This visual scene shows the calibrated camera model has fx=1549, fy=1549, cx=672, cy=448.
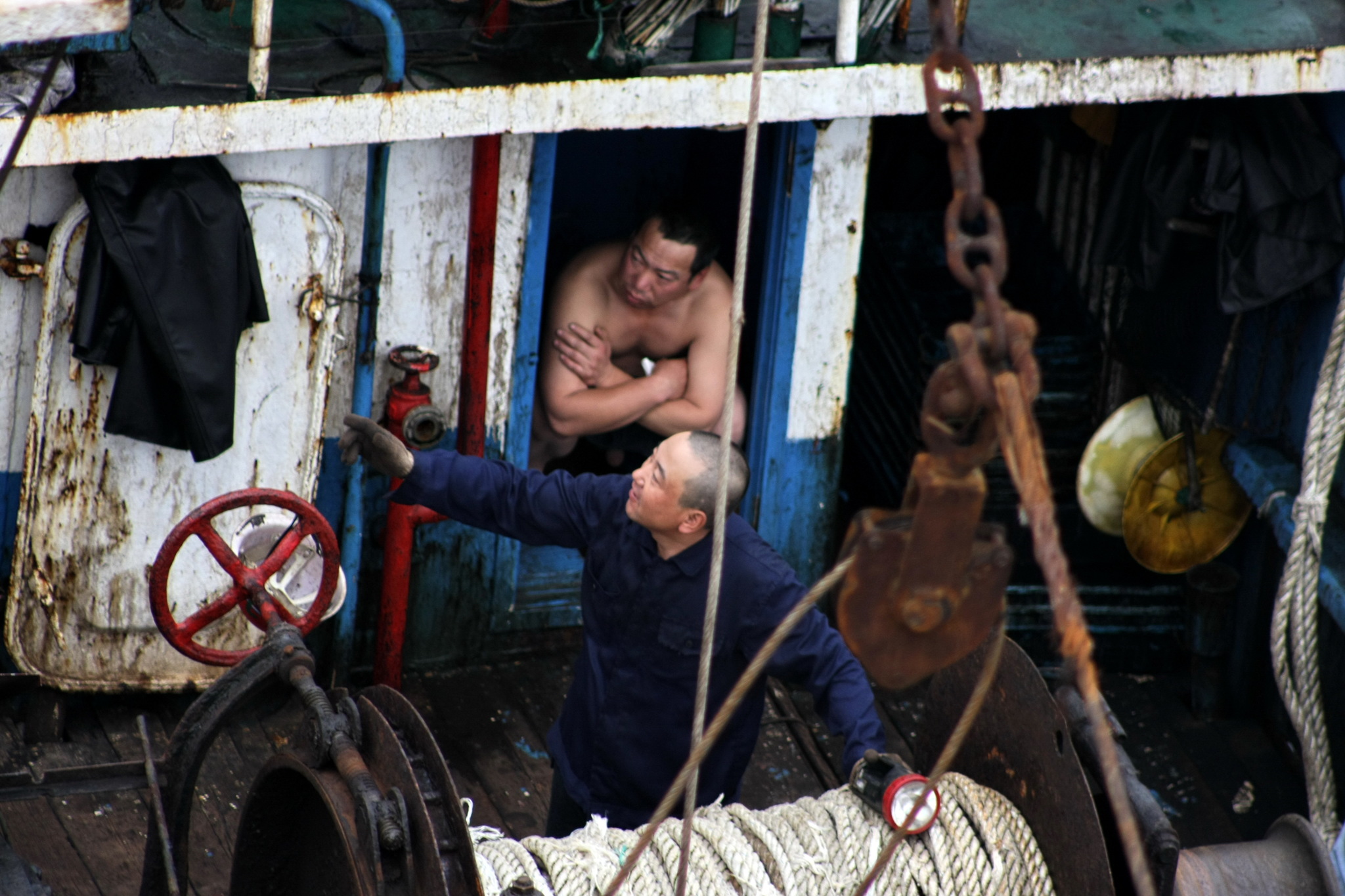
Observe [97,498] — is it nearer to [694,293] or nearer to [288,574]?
[288,574]

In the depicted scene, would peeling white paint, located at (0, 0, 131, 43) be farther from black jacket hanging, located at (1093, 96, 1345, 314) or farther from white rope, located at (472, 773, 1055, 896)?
black jacket hanging, located at (1093, 96, 1345, 314)

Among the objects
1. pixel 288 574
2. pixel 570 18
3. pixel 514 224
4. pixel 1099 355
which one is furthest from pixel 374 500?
pixel 1099 355

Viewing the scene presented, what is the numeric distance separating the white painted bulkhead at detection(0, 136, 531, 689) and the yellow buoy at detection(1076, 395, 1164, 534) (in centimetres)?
236

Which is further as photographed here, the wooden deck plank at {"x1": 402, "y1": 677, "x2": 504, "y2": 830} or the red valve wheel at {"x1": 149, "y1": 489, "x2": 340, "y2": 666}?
the wooden deck plank at {"x1": 402, "y1": 677, "x2": 504, "y2": 830}

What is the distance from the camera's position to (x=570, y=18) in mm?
5184

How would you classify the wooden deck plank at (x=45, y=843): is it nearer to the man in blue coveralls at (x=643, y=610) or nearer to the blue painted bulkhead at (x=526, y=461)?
the blue painted bulkhead at (x=526, y=461)

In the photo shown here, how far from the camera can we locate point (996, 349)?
186 cm

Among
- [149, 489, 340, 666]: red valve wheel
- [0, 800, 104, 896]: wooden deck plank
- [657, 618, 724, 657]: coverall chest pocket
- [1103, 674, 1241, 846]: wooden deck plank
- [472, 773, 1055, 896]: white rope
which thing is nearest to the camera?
[472, 773, 1055, 896]: white rope

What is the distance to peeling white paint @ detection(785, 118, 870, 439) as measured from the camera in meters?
5.61

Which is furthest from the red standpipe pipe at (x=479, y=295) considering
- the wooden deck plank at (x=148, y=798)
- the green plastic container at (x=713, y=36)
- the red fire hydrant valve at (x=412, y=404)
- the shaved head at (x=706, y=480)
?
the shaved head at (x=706, y=480)

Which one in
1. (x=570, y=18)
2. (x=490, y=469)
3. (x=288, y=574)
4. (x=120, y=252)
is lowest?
(x=288, y=574)

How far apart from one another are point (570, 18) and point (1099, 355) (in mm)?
2816

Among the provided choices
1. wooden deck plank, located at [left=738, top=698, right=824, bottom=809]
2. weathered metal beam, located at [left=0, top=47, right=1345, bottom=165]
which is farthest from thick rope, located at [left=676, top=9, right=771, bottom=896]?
wooden deck plank, located at [left=738, top=698, right=824, bottom=809]

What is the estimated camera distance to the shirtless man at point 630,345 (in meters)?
5.68
